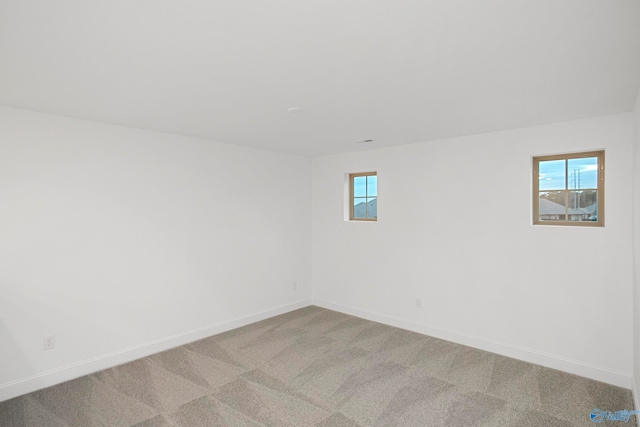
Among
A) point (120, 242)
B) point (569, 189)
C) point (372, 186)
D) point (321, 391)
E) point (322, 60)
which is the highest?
point (322, 60)

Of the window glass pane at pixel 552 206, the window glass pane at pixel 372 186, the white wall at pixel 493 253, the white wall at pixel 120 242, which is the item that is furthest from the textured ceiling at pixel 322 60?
the window glass pane at pixel 372 186

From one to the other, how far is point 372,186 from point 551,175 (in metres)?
2.16

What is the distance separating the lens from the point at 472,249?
12.7ft

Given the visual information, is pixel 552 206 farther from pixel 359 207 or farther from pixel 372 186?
pixel 359 207

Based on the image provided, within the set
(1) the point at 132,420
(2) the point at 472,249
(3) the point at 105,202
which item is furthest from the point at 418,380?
(3) the point at 105,202

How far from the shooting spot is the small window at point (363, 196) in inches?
194

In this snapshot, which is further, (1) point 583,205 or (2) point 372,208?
(2) point 372,208

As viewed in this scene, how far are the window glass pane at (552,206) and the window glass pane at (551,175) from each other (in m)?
0.06

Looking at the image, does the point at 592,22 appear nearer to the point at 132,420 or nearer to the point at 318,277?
the point at 132,420

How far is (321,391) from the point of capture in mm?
2926

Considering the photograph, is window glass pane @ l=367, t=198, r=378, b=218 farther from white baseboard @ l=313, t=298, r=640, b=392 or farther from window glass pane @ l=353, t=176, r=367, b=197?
white baseboard @ l=313, t=298, r=640, b=392

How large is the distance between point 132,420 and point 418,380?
2.31 meters

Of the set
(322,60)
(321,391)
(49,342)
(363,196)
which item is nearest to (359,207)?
(363,196)

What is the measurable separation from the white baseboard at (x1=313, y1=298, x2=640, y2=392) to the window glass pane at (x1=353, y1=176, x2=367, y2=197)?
5.44 feet
